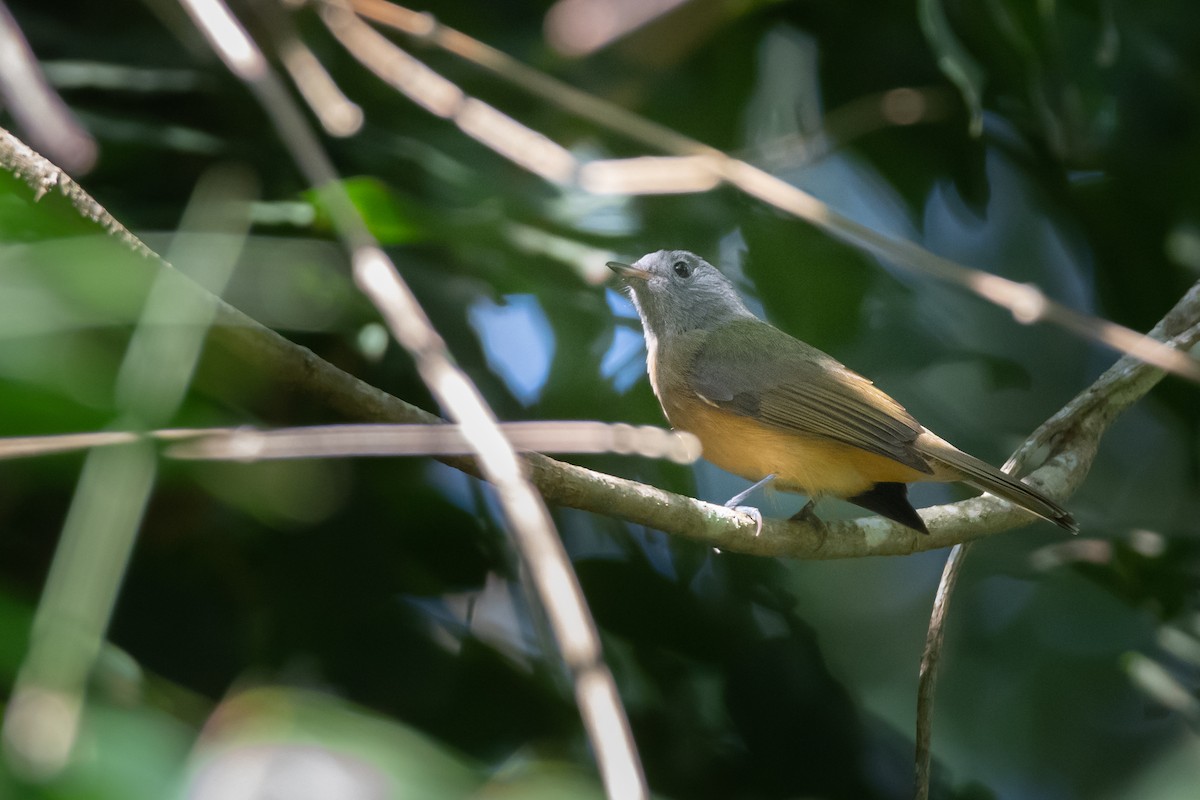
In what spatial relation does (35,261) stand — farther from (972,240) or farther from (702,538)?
(972,240)

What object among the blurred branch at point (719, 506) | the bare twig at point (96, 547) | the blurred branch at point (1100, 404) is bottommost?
the bare twig at point (96, 547)

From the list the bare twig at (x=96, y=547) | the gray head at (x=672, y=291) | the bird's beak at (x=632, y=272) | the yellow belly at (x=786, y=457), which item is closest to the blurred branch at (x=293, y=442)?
the bare twig at (x=96, y=547)

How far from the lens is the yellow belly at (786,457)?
415 centimetres

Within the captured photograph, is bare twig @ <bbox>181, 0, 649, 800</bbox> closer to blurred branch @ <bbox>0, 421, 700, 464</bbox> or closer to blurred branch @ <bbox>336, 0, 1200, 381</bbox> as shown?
blurred branch @ <bbox>0, 421, 700, 464</bbox>

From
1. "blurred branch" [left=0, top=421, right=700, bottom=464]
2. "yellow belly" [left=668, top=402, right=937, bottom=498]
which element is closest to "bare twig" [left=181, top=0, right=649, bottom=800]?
"blurred branch" [left=0, top=421, right=700, bottom=464]

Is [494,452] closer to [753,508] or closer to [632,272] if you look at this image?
[753,508]

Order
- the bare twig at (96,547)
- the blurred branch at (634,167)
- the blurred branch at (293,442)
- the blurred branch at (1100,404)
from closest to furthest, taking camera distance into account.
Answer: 1. the bare twig at (96,547)
2. the blurred branch at (293,442)
3. the blurred branch at (634,167)
4. the blurred branch at (1100,404)

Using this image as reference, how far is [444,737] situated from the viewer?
3.46 m

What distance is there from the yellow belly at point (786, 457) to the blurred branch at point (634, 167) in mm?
2478

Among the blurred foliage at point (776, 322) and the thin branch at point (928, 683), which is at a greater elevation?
the blurred foliage at point (776, 322)

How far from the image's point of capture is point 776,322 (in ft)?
16.1

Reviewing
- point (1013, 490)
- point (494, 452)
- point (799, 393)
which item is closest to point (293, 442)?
point (494, 452)

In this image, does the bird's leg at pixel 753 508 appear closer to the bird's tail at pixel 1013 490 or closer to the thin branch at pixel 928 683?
the thin branch at pixel 928 683

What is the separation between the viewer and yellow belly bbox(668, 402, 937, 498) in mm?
4152
